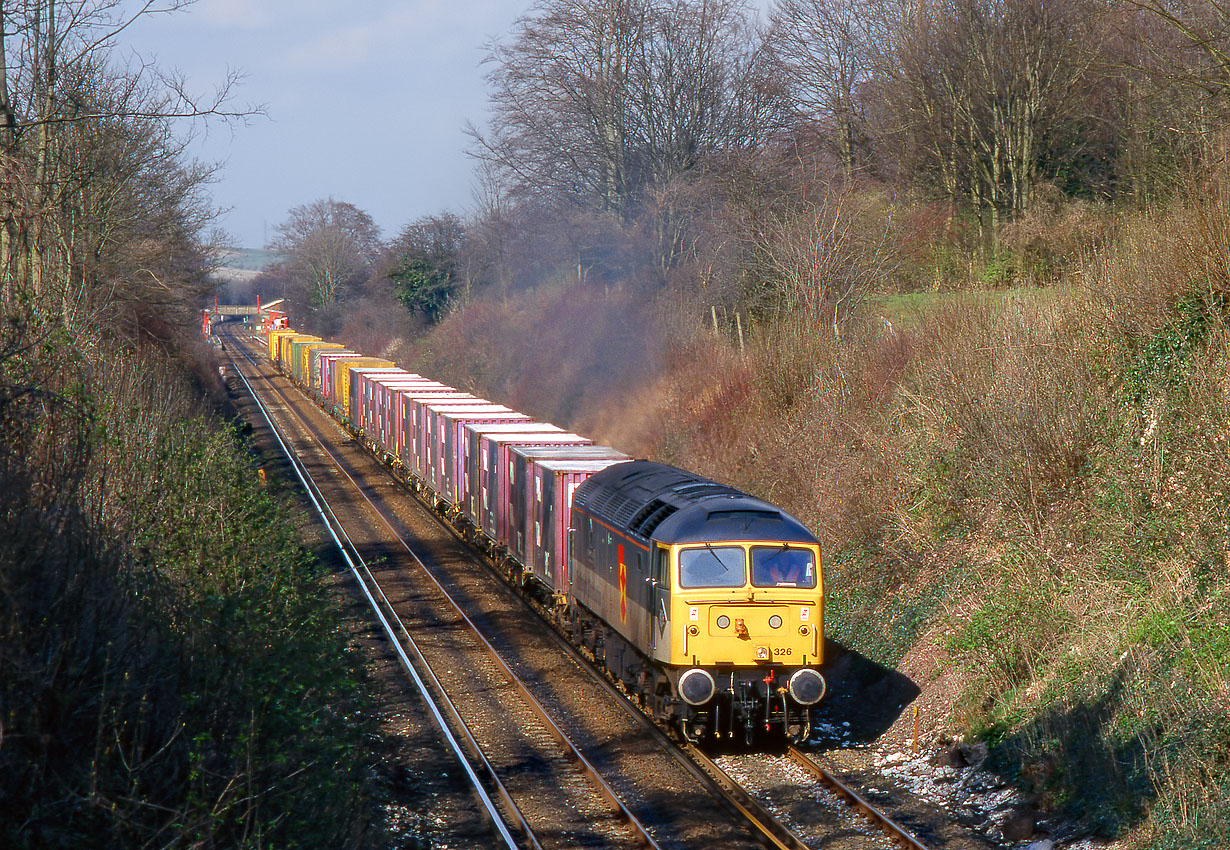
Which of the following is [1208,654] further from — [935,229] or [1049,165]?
[1049,165]

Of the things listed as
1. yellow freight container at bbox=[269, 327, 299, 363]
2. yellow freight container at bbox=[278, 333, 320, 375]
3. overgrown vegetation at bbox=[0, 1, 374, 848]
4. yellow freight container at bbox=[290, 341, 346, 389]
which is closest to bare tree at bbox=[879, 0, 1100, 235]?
overgrown vegetation at bbox=[0, 1, 374, 848]

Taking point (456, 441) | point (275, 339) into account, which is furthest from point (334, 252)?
point (456, 441)

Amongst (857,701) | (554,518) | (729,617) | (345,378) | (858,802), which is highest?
(345,378)

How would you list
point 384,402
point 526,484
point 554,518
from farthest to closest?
point 384,402
point 526,484
point 554,518

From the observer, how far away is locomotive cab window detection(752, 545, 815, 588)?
12.2 meters

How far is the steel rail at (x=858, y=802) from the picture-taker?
392 inches

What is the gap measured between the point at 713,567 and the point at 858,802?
272 centimetres

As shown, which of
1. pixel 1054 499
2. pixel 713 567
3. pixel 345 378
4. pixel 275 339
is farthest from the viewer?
pixel 275 339

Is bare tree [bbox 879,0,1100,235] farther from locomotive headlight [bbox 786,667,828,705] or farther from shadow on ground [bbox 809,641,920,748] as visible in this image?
locomotive headlight [bbox 786,667,828,705]

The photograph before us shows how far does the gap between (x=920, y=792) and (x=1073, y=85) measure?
2484 cm

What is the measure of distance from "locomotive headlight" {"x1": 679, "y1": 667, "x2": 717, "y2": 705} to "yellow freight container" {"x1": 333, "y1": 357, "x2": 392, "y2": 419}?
31.6 m

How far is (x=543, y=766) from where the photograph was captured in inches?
488

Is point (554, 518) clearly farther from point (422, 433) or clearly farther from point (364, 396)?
point (364, 396)

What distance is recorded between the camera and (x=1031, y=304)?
55.0 feet
